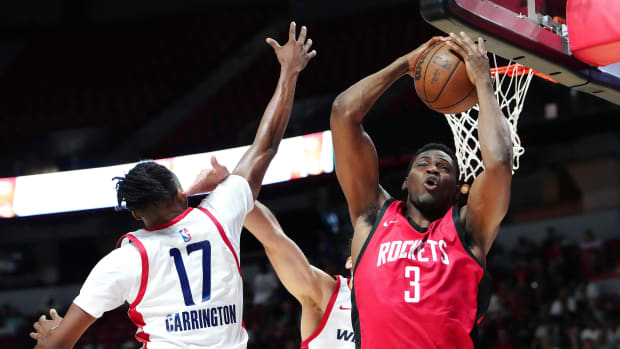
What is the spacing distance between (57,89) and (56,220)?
2.78 m

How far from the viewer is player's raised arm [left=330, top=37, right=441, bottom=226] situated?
9.93 feet

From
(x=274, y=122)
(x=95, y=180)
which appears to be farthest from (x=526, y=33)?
(x=95, y=180)

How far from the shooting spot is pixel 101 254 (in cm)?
1545

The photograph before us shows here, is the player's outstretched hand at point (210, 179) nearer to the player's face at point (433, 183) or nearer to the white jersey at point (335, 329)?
the player's face at point (433, 183)

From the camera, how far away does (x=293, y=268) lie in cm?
388

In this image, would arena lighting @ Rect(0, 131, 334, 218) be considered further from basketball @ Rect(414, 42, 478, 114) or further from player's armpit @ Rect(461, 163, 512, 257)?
player's armpit @ Rect(461, 163, 512, 257)

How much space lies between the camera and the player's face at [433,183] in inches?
113

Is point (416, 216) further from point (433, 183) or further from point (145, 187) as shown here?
point (145, 187)

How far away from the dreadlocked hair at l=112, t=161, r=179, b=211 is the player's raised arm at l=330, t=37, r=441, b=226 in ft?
2.44

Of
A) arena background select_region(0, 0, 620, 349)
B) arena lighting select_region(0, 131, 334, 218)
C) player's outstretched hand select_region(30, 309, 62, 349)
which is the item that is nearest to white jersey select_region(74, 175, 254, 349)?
player's outstretched hand select_region(30, 309, 62, 349)

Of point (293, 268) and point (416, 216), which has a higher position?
point (416, 216)

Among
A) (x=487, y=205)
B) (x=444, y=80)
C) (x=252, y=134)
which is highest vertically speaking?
(x=444, y=80)

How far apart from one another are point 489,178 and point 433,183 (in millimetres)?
245

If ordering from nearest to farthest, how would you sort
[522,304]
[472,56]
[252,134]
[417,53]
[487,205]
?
[487,205] → [472,56] → [417,53] → [522,304] → [252,134]
